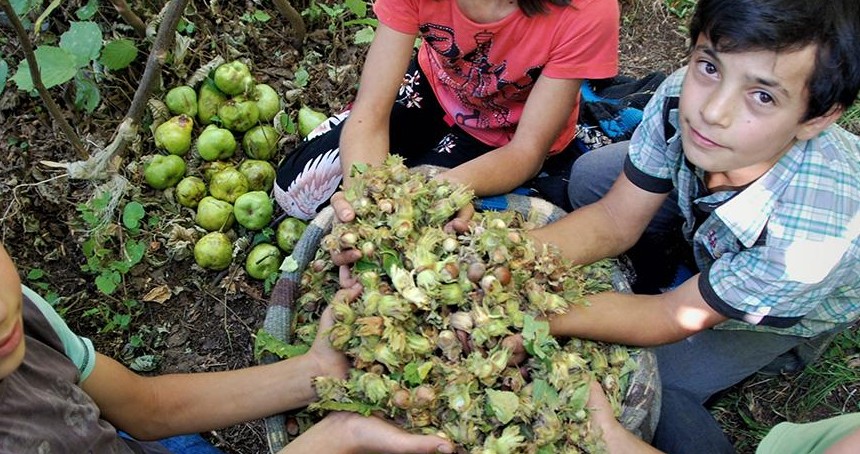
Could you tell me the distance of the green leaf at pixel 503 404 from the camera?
6.35ft

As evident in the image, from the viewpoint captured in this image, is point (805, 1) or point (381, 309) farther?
point (381, 309)

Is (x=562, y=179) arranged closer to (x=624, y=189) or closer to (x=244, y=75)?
(x=624, y=189)

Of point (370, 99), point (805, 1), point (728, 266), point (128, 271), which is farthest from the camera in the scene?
point (128, 271)

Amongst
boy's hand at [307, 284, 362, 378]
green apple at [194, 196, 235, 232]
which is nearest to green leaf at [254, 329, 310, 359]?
boy's hand at [307, 284, 362, 378]

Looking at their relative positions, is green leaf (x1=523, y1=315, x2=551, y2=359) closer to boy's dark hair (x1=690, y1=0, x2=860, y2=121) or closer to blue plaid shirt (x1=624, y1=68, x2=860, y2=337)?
blue plaid shirt (x1=624, y1=68, x2=860, y2=337)

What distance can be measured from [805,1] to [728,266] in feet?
2.69

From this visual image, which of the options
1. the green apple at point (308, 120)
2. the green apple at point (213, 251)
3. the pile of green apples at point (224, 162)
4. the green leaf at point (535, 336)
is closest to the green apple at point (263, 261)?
the pile of green apples at point (224, 162)

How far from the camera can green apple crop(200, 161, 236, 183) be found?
353 centimetres

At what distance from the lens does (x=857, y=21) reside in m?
1.78

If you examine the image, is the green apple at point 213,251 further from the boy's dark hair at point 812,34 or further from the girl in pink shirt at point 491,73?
the boy's dark hair at point 812,34

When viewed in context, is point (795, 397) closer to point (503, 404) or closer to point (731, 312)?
point (731, 312)

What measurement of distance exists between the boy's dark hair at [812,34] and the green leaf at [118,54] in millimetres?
2828

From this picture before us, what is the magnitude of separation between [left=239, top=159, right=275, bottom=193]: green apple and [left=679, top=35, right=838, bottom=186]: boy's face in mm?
2168

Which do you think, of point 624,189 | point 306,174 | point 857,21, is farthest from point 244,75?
point 857,21
